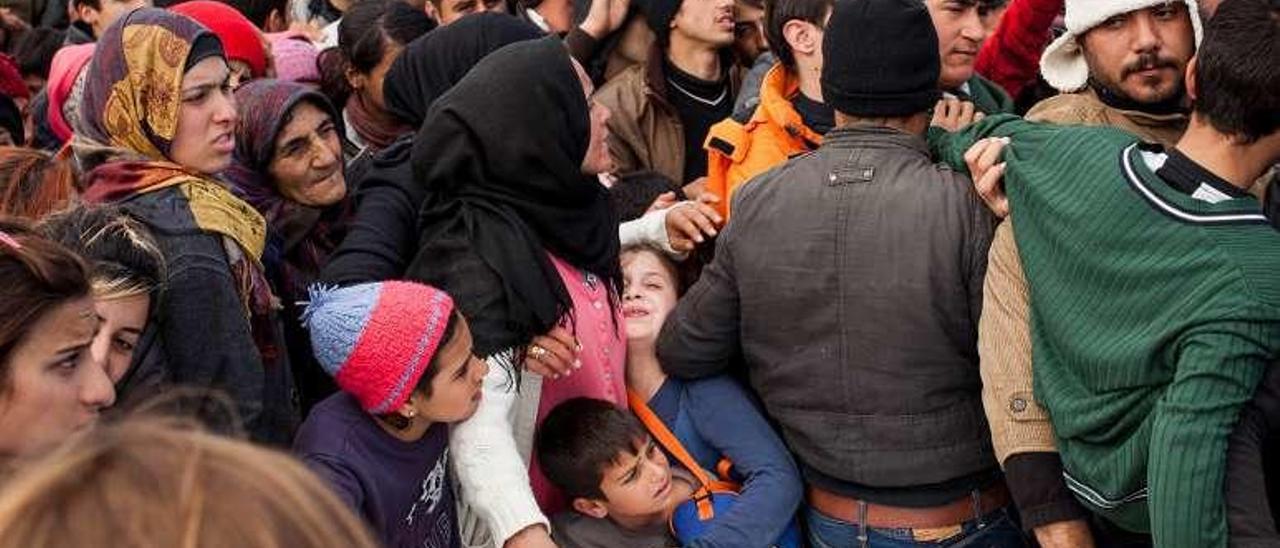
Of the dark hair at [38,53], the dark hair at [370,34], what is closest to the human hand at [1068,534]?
the dark hair at [370,34]

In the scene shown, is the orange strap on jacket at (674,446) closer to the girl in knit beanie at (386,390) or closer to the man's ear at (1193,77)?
the girl in knit beanie at (386,390)

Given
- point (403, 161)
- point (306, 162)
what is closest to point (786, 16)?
point (403, 161)

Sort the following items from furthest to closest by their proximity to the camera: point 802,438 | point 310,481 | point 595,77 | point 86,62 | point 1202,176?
point 595,77 → point 86,62 → point 802,438 → point 1202,176 → point 310,481

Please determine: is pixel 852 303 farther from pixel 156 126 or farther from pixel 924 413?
pixel 156 126

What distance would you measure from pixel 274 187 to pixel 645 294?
3.43ft

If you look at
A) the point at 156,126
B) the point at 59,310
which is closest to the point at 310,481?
the point at 59,310

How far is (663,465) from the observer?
128 inches

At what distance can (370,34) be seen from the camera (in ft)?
15.0

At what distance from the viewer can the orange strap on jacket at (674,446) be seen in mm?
3246

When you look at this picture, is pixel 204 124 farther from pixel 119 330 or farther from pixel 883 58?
pixel 883 58

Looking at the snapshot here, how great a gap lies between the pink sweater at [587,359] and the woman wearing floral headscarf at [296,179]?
27.0 inches

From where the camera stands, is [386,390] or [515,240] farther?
[515,240]

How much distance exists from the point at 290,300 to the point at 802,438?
132cm

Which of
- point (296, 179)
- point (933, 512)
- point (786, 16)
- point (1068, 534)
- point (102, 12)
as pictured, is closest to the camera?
point (1068, 534)
